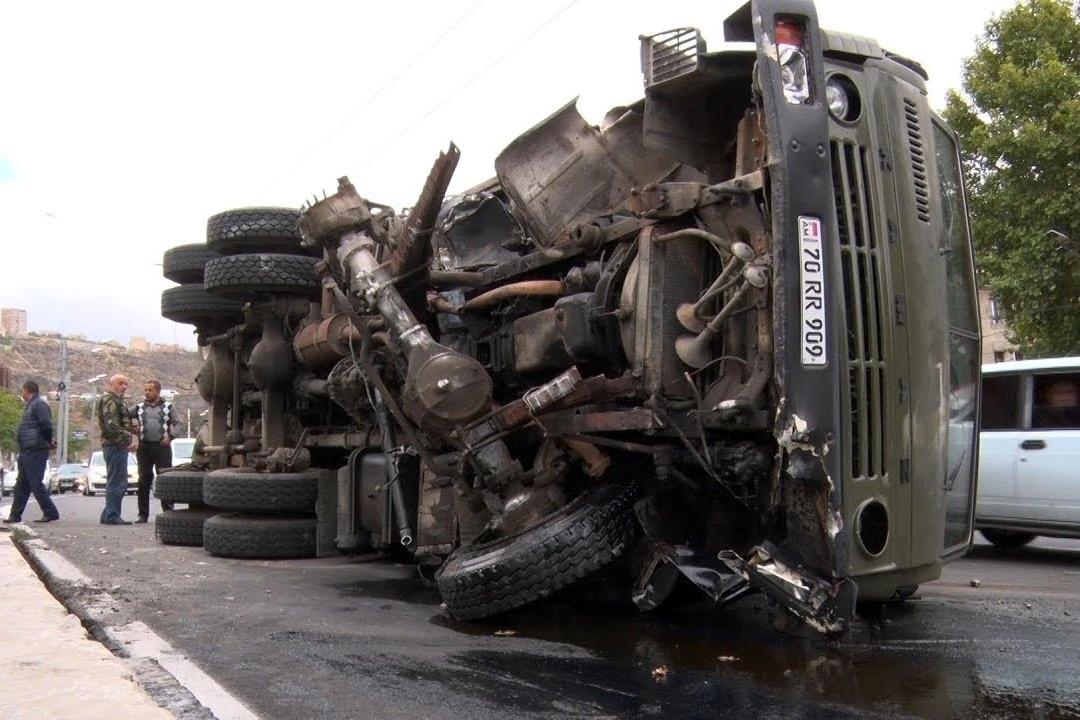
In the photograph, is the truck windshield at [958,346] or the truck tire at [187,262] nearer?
the truck windshield at [958,346]

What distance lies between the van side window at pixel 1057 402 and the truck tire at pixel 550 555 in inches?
189

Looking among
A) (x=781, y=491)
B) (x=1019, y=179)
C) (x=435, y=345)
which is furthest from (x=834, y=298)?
(x=1019, y=179)

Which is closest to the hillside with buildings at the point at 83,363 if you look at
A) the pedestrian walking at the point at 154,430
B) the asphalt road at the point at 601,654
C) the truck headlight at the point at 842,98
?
the pedestrian walking at the point at 154,430

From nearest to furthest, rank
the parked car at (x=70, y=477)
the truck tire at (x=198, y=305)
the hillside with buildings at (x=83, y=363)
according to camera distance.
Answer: the truck tire at (x=198, y=305), the parked car at (x=70, y=477), the hillside with buildings at (x=83, y=363)

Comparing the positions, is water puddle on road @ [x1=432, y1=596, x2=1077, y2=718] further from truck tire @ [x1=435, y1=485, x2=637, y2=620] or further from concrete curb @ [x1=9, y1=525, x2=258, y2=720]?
concrete curb @ [x1=9, y1=525, x2=258, y2=720]

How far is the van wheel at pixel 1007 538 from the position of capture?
8.29 metres

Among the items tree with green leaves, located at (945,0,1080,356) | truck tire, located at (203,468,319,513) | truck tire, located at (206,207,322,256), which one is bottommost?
truck tire, located at (203,468,319,513)

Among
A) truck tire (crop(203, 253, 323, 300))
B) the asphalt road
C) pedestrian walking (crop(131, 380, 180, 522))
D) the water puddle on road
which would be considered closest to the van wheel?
the asphalt road

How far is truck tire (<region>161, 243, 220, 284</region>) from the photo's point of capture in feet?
28.5

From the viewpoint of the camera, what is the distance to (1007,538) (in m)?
8.32

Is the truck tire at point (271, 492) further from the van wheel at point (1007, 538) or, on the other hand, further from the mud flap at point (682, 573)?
the van wheel at point (1007, 538)

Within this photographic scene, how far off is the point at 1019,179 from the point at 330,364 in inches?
444

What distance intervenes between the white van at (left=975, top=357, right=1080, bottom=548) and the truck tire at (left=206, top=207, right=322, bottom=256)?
5423mm

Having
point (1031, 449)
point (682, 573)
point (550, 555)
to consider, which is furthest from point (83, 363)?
point (682, 573)
